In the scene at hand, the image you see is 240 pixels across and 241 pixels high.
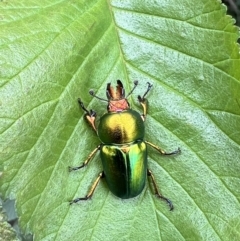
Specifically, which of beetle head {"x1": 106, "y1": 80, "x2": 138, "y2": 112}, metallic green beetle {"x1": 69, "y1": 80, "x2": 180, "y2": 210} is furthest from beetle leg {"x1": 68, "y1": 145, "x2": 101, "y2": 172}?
beetle head {"x1": 106, "y1": 80, "x2": 138, "y2": 112}

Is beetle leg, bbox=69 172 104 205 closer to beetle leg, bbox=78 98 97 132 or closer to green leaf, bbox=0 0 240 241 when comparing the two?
green leaf, bbox=0 0 240 241

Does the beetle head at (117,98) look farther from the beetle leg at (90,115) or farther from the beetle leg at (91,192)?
the beetle leg at (91,192)

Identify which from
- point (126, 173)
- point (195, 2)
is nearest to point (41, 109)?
point (126, 173)

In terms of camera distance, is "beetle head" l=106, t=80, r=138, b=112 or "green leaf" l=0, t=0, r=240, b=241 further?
"beetle head" l=106, t=80, r=138, b=112

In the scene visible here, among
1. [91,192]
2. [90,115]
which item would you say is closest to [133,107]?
[90,115]

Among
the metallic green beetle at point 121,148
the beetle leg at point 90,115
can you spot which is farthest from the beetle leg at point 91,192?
the beetle leg at point 90,115

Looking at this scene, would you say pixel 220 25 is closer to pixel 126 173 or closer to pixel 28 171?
pixel 126 173
